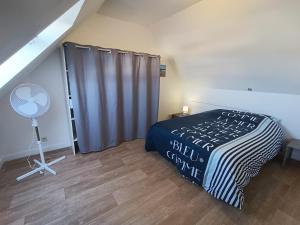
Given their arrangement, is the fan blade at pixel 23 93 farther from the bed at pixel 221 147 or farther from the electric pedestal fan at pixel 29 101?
the bed at pixel 221 147

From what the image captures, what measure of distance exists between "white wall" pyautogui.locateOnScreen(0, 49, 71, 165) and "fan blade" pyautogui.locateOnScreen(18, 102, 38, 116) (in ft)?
2.18

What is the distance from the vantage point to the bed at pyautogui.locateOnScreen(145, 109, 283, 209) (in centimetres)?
168

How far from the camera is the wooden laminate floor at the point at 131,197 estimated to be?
1590 millimetres

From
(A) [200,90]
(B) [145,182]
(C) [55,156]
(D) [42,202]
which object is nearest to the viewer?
(D) [42,202]

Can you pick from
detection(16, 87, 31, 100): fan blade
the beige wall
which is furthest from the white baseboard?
the beige wall

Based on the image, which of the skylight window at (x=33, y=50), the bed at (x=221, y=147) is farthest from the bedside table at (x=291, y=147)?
the skylight window at (x=33, y=50)

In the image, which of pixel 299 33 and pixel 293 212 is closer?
pixel 293 212

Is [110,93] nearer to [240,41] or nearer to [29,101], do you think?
[29,101]

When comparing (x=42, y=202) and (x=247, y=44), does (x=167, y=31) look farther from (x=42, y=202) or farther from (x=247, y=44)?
(x=42, y=202)

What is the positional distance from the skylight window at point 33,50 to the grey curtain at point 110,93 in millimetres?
389

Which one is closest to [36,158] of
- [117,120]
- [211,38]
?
[117,120]

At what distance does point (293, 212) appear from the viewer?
1664 mm

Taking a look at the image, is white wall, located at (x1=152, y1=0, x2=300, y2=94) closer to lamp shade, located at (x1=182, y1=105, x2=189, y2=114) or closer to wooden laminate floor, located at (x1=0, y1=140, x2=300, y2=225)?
lamp shade, located at (x1=182, y1=105, x2=189, y2=114)

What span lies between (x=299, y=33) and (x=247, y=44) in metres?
0.57
